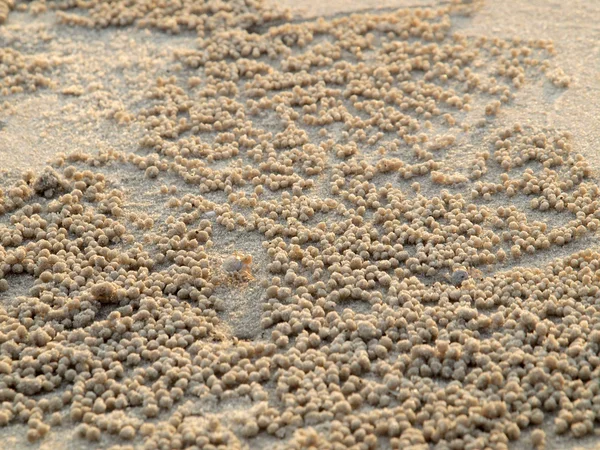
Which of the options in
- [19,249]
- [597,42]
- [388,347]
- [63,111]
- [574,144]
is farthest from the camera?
[597,42]

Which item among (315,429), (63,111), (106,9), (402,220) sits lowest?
(315,429)

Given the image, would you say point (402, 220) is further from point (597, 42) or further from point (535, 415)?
point (597, 42)

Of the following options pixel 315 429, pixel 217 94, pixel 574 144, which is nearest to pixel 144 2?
pixel 217 94

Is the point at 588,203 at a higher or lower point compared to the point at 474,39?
lower

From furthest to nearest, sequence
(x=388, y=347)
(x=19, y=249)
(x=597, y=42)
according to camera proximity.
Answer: (x=597, y=42) < (x=19, y=249) < (x=388, y=347)

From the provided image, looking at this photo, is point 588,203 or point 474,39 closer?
point 588,203

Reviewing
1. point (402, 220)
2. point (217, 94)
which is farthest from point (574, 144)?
point (217, 94)
